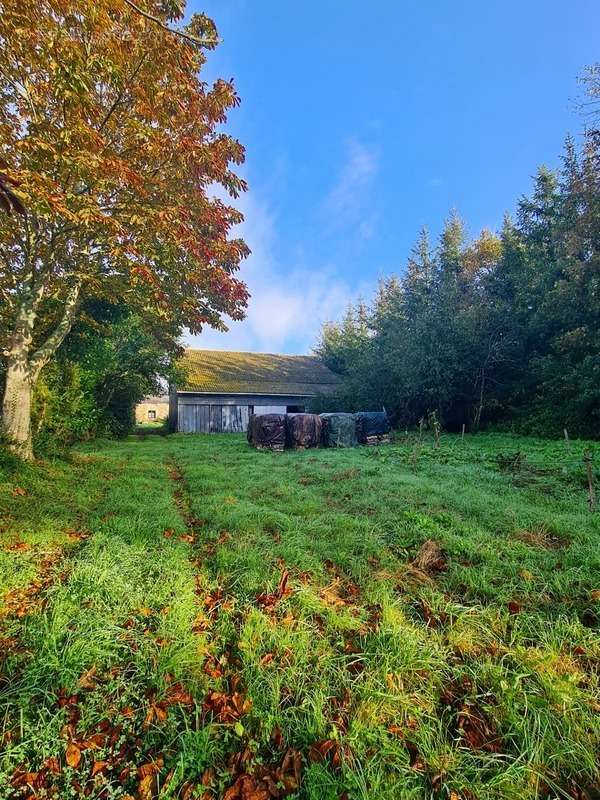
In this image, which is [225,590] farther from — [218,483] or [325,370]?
[325,370]

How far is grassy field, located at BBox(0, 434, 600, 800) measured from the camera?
1.68 meters

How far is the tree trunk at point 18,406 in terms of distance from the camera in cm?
712

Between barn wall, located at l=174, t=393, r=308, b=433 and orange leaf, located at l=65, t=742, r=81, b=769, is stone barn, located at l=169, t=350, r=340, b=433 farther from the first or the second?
orange leaf, located at l=65, t=742, r=81, b=769

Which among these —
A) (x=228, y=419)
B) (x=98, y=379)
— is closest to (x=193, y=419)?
(x=228, y=419)

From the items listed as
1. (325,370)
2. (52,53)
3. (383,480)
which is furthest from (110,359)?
(325,370)

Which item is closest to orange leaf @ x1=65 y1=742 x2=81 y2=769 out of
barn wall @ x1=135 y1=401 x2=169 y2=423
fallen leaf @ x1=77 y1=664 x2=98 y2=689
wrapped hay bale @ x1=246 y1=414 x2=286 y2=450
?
fallen leaf @ x1=77 y1=664 x2=98 y2=689

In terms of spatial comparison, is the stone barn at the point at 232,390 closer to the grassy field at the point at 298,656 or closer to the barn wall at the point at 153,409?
the grassy field at the point at 298,656

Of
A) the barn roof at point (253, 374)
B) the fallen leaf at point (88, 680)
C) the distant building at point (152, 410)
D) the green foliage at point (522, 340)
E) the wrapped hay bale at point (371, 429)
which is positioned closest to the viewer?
the fallen leaf at point (88, 680)

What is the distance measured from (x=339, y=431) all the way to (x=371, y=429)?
1282 millimetres

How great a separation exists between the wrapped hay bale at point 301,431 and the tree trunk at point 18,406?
8.17m

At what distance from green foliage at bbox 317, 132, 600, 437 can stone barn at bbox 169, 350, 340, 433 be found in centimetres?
334

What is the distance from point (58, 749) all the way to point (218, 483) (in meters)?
5.27

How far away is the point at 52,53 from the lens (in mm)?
5016

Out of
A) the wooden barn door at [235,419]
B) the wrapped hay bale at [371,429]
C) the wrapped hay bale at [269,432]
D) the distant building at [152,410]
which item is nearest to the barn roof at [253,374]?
the wooden barn door at [235,419]
